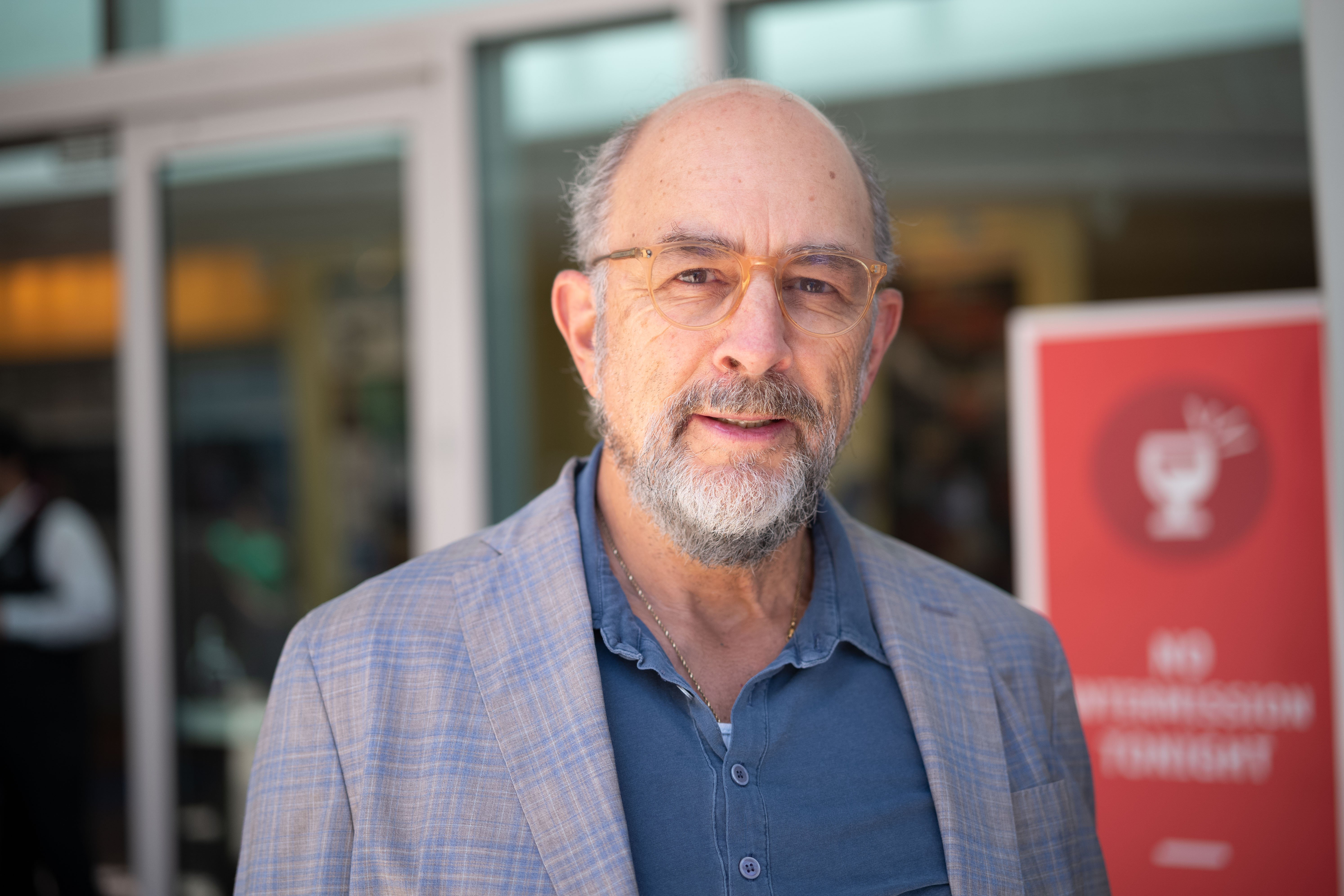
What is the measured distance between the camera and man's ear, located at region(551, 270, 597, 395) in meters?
1.54

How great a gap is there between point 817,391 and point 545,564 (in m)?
0.43

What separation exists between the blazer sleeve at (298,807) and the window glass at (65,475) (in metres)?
3.22

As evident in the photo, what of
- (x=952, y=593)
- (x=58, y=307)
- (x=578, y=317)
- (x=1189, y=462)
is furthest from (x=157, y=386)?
(x=58, y=307)

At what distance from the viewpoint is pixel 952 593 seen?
1.57 meters

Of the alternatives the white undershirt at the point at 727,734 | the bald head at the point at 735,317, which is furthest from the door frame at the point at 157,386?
the white undershirt at the point at 727,734

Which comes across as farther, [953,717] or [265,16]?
[265,16]

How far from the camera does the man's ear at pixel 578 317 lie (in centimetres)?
154

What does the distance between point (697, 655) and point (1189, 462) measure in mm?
1713

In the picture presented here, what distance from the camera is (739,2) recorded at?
9.96ft

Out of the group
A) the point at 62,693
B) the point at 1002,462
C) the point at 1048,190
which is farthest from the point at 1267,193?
the point at 62,693

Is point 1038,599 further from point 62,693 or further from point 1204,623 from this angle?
point 62,693

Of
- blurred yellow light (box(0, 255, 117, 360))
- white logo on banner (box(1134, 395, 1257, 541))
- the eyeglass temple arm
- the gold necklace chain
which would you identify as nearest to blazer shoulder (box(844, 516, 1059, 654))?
the gold necklace chain

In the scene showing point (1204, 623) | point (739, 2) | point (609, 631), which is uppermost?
point (739, 2)

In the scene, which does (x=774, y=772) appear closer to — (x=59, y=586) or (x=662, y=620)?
(x=662, y=620)
